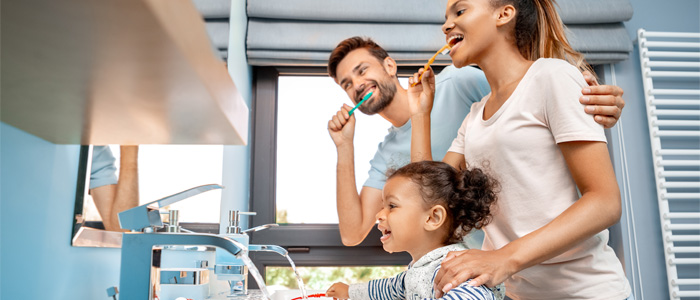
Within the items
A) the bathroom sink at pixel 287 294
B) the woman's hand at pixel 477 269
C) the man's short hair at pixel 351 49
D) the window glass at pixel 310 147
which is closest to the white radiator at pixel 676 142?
the window glass at pixel 310 147

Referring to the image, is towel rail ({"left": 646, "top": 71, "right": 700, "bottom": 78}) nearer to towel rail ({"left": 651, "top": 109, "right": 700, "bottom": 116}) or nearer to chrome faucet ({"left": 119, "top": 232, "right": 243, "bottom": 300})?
towel rail ({"left": 651, "top": 109, "right": 700, "bottom": 116})

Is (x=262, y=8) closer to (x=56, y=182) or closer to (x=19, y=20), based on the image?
(x=56, y=182)

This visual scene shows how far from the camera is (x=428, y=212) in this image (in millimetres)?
1186

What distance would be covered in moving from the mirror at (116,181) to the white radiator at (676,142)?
1984 mm

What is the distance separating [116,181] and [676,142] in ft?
7.75

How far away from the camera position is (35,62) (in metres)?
0.51

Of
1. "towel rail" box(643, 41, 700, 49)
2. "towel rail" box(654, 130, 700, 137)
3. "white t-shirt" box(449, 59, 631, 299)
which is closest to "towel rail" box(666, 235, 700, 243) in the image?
"towel rail" box(654, 130, 700, 137)

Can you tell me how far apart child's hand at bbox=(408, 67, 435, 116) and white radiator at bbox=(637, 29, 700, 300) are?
4.08 feet

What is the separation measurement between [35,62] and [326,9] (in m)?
1.79

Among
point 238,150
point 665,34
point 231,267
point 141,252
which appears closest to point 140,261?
point 141,252

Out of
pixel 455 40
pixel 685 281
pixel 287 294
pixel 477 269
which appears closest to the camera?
pixel 477 269

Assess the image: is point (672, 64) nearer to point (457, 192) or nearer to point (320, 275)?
point (457, 192)

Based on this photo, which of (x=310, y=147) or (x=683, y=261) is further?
(x=310, y=147)

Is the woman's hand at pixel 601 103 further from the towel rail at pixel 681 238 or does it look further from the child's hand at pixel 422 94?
the towel rail at pixel 681 238
